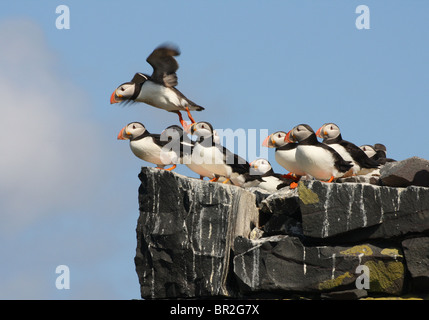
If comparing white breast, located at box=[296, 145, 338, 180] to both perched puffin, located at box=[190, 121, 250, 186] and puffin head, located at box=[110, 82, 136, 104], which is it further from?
puffin head, located at box=[110, 82, 136, 104]

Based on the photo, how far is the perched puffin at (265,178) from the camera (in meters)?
15.6

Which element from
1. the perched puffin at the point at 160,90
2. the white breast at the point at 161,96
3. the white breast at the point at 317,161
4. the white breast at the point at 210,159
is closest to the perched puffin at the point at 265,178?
the white breast at the point at 317,161

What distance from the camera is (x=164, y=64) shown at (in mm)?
18125

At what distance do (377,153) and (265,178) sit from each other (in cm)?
219

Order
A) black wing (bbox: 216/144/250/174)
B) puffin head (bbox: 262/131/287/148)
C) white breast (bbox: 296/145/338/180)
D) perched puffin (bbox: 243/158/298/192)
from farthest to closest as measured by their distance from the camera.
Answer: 1. puffin head (bbox: 262/131/287/148)
2. perched puffin (bbox: 243/158/298/192)
3. black wing (bbox: 216/144/250/174)
4. white breast (bbox: 296/145/338/180)

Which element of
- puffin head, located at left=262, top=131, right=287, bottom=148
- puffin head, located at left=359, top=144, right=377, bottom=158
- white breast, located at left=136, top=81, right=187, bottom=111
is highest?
white breast, located at left=136, top=81, right=187, bottom=111

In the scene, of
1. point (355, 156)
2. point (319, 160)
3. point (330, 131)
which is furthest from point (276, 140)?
point (319, 160)

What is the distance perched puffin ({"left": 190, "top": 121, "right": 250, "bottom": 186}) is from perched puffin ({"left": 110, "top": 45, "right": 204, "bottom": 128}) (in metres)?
2.69

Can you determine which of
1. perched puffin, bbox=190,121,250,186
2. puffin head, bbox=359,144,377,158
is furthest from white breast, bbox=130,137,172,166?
puffin head, bbox=359,144,377,158

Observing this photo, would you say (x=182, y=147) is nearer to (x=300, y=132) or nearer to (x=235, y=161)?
(x=235, y=161)

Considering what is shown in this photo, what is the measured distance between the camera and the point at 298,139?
15.0 meters

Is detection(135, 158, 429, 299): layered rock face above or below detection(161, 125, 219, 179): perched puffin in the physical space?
below

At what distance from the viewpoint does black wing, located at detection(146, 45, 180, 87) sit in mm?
17859
